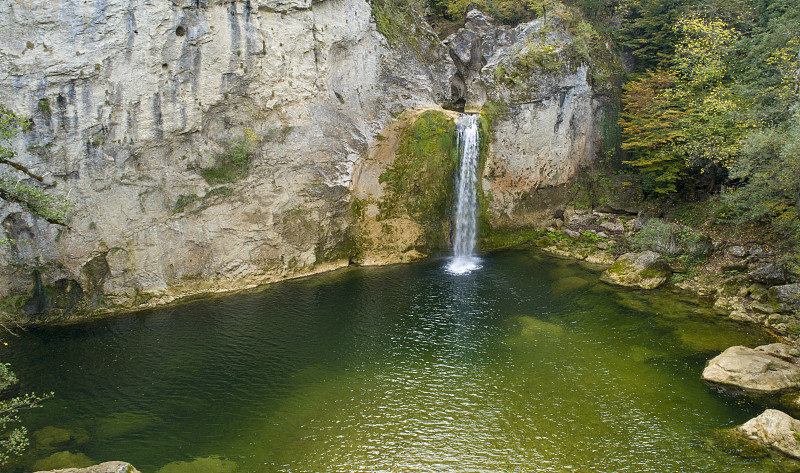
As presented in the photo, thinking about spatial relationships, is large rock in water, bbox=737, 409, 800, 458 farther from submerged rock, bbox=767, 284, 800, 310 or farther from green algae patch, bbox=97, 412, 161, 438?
green algae patch, bbox=97, 412, 161, 438

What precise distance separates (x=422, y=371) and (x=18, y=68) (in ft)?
52.8

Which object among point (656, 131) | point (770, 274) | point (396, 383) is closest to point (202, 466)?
point (396, 383)

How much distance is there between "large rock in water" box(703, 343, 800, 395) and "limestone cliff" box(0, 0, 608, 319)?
45.8 ft

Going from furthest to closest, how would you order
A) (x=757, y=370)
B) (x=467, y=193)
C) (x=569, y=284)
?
(x=467, y=193) < (x=569, y=284) < (x=757, y=370)

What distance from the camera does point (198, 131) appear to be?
18.4m

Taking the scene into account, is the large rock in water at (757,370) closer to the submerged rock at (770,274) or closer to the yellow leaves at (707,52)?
the submerged rock at (770,274)

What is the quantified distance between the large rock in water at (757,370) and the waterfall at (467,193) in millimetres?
11628

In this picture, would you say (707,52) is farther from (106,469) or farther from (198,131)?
(106,469)

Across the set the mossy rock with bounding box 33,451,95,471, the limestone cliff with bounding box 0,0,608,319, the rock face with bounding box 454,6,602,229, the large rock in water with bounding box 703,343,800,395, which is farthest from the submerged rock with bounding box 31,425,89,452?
the rock face with bounding box 454,6,602,229

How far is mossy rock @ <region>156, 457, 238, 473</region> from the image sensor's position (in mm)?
9516

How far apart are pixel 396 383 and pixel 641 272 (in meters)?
12.0

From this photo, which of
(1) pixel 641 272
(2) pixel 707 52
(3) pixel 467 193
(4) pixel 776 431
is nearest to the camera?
(4) pixel 776 431

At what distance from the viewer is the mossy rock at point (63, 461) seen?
31.6 feet

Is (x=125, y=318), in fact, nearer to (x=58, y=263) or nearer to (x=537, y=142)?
(x=58, y=263)
